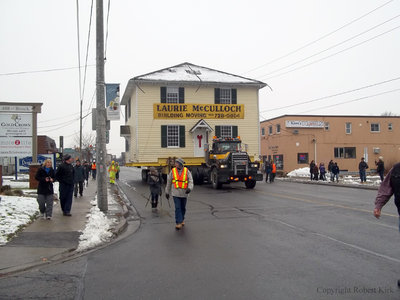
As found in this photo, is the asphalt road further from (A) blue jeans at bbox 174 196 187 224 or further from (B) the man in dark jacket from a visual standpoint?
(B) the man in dark jacket

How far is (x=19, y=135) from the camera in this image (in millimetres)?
18281

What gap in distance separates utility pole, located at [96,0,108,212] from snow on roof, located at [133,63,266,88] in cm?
1625

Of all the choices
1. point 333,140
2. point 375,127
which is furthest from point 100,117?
point 375,127

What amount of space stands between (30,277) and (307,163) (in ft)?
137

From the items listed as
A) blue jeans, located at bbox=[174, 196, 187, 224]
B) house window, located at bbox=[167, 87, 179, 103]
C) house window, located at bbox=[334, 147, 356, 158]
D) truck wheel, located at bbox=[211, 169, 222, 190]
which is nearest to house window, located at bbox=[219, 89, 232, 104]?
house window, located at bbox=[167, 87, 179, 103]

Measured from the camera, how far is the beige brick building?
44.4 m

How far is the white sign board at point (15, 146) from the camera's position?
18062mm

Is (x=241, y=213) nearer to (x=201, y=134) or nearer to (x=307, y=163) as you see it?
(x=201, y=134)

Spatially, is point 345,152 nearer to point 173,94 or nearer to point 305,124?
point 305,124

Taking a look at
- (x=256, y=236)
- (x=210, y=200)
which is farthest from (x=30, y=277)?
(x=210, y=200)

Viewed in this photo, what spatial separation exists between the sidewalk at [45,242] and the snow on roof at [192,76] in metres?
18.9

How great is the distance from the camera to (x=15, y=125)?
18266 millimetres

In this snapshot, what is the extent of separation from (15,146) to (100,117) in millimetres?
8192

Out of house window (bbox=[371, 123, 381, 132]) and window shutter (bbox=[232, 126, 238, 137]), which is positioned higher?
house window (bbox=[371, 123, 381, 132])
